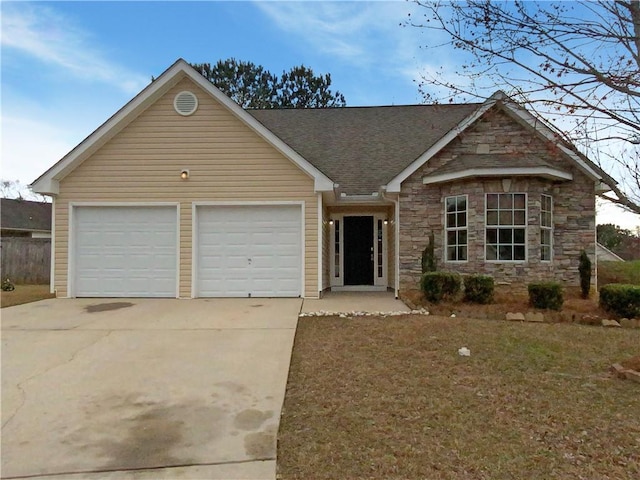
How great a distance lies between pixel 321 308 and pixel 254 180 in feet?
11.8

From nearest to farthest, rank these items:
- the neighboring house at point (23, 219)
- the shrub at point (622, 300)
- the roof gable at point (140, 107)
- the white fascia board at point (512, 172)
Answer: the shrub at point (622, 300)
the white fascia board at point (512, 172)
the roof gable at point (140, 107)
the neighboring house at point (23, 219)

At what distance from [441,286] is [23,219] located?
2895cm

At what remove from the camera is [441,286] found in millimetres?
8766

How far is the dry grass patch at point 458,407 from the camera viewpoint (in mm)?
2893

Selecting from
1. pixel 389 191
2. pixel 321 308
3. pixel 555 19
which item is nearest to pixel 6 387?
pixel 321 308

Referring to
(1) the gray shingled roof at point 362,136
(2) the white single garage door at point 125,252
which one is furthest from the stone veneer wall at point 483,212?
(2) the white single garage door at point 125,252

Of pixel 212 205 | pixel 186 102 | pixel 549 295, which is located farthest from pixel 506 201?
pixel 186 102

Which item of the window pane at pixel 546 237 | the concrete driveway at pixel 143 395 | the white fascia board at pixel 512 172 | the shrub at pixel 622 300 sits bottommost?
the concrete driveway at pixel 143 395

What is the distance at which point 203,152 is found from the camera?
10273mm

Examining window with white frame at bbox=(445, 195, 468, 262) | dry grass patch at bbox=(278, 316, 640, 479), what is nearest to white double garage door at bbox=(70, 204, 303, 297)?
window with white frame at bbox=(445, 195, 468, 262)

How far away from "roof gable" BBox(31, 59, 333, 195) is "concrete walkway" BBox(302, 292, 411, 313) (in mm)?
2615

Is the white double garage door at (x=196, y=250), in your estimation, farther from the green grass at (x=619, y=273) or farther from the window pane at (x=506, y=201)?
the green grass at (x=619, y=273)

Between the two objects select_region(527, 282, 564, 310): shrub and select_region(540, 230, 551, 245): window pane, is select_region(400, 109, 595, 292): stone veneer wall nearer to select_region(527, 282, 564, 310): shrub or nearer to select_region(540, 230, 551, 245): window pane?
select_region(540, 230, 551, 245): window pane

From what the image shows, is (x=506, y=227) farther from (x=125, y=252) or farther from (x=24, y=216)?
(x=24, y=216)
